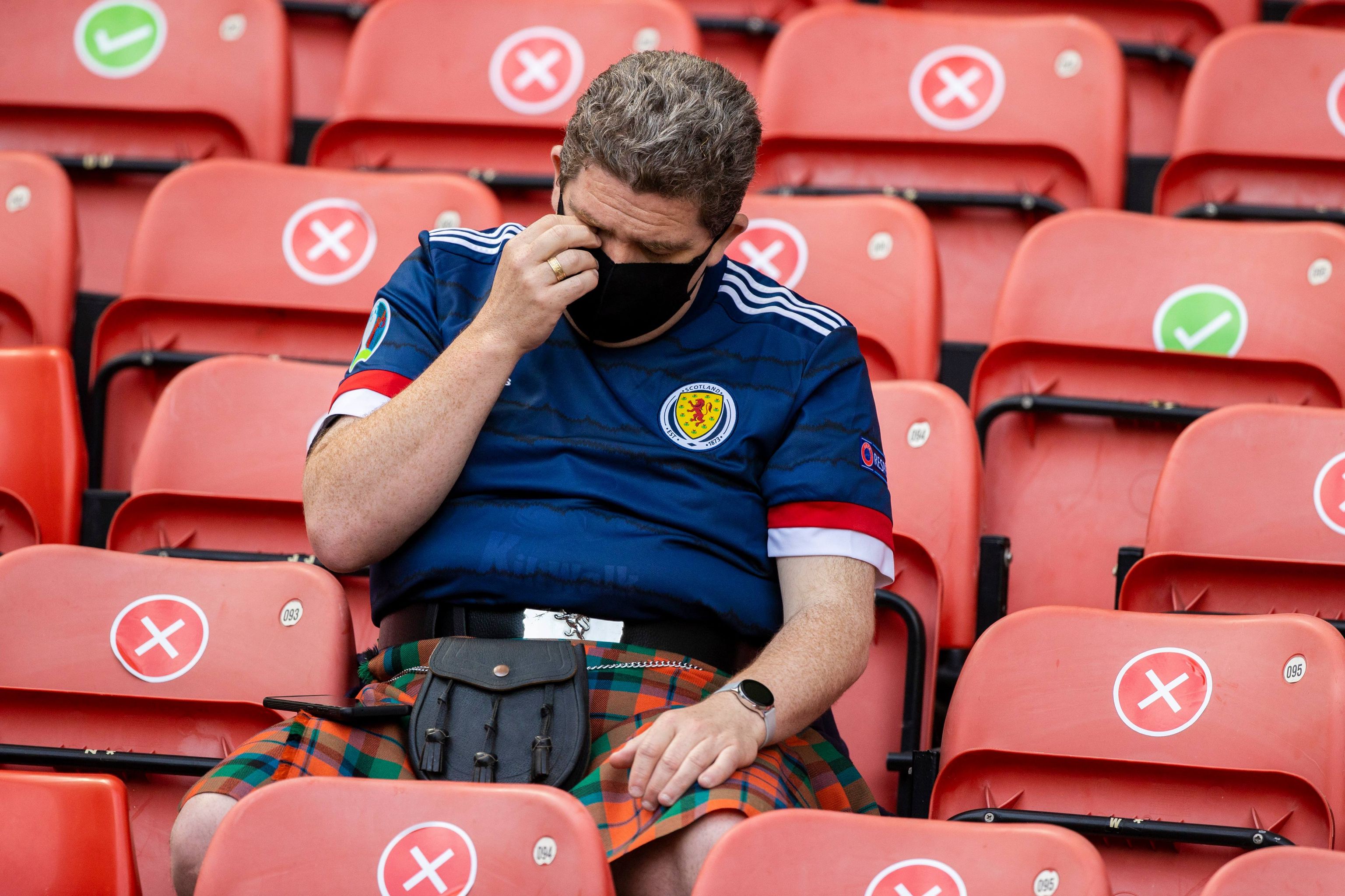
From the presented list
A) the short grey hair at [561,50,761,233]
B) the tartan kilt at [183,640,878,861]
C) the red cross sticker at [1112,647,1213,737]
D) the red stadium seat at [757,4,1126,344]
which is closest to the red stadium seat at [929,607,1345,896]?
the red cross sticker at [1112,647,1213,737]

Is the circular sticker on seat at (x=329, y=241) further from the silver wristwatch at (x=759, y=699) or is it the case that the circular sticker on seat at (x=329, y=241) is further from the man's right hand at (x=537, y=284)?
the silver wristwatch at (x=759, y=699)

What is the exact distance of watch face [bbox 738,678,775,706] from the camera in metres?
1.43

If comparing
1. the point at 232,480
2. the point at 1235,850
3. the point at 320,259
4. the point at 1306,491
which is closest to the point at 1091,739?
the point at 1235,850

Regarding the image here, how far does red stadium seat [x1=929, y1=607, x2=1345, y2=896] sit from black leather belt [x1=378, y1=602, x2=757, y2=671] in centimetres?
31

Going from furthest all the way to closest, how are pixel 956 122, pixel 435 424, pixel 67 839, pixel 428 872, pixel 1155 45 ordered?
1. pixel 1155 45
2. pixel 956 122
3. pixel 435 424
4. pixel 67 839
5. pixel 428 872

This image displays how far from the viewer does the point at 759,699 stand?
4.68 ft

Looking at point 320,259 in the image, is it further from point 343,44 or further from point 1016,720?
point 1016,720

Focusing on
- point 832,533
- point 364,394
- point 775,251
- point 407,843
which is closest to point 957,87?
point 775,251

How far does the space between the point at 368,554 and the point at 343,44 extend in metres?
2.11

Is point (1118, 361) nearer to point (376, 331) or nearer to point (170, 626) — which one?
point (376, 331)

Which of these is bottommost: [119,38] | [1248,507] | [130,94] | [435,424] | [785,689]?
[785,689]

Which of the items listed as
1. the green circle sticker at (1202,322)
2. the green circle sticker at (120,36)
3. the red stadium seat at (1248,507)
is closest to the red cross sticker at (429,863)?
the red stadium seat at (1248,507)

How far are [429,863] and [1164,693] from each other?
0.92 metres

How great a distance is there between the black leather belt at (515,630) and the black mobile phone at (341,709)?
0.12 metres
